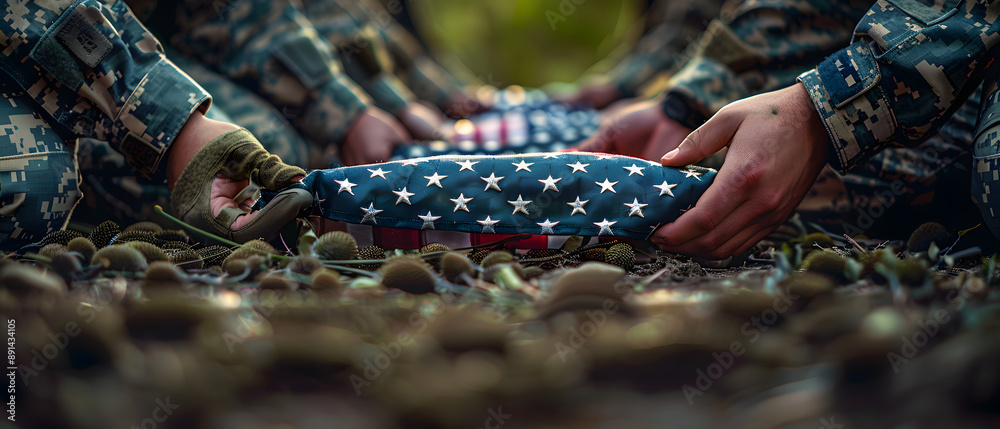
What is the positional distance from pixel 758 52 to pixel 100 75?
134cm

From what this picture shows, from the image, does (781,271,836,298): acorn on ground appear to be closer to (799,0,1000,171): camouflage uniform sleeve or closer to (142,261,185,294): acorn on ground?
(799,0,1000,171): camouflage uniform sleeve

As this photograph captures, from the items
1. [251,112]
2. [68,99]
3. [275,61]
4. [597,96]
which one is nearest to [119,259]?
[68,99]

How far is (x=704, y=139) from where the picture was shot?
824 millimetres

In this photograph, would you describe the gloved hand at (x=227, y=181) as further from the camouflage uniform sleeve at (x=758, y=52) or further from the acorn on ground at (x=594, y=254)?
the camouflage uniform sleeve at (x=758, y=52)

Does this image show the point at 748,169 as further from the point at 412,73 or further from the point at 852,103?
the point at 412,73

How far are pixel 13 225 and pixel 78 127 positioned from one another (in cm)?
18

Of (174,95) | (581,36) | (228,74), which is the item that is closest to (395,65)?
(228,74)

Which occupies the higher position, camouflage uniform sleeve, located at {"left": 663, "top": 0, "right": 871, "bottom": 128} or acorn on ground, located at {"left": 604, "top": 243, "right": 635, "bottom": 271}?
camouflage uniform sleeve, located at {"left": 663, "top": 0, "right": 871, "bottom": 128}

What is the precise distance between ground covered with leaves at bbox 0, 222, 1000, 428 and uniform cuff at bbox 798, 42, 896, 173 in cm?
34

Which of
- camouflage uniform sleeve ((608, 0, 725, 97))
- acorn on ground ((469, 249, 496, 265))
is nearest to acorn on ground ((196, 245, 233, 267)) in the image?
acorn on ground ((469, 249, 496, 265))

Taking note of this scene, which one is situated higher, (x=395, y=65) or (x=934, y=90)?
(x=934, y=90)

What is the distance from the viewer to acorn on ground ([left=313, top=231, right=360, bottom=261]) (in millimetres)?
740

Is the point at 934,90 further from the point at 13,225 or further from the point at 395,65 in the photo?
the point at 395,65

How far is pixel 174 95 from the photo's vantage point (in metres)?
0.88
